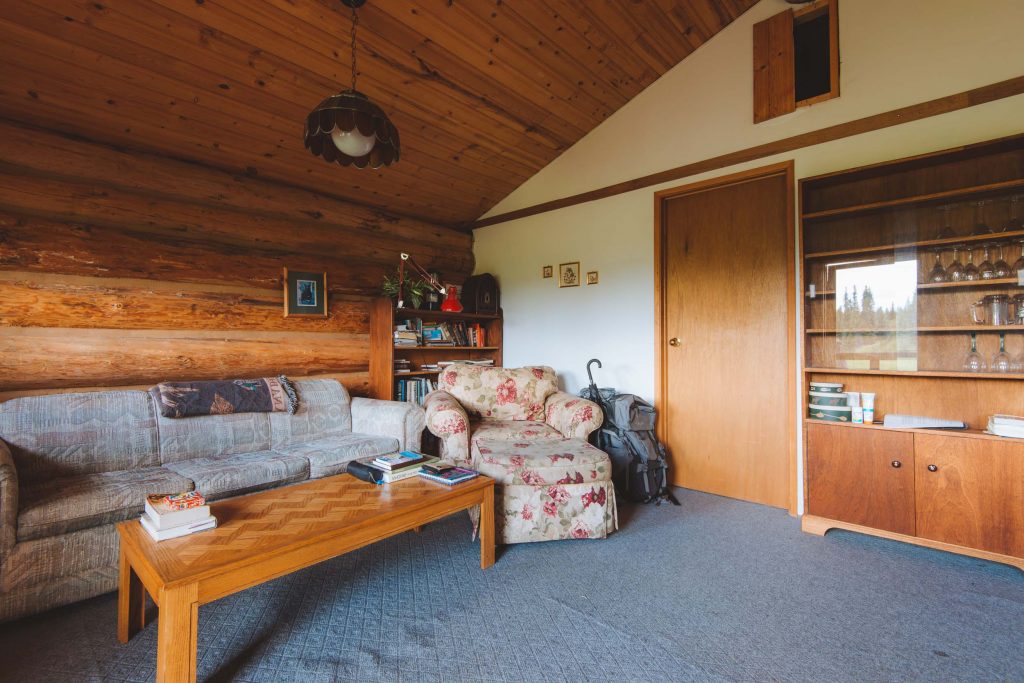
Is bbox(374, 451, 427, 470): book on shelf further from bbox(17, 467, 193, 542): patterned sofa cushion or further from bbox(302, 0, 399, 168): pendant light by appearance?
bbox(302, 0, 399, 168): pendant light

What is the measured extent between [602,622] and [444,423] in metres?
1.39

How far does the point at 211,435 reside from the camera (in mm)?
2744

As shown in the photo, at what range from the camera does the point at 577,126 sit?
13.2 feet

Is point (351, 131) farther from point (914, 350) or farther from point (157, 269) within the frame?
point (914, 350)

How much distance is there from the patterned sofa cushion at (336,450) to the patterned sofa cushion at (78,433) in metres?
0.68

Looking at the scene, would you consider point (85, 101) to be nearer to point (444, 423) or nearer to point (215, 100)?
point (215, 100)

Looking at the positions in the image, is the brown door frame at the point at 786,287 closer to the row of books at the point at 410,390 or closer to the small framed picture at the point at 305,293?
the row of books at the point at 410,390

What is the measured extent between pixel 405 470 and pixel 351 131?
149 centimetres

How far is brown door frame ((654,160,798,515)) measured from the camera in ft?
10.0

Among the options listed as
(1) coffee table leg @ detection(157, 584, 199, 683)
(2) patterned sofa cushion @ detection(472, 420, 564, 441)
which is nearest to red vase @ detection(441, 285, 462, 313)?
(2) patterned sofa cushion @ detection(472, 420, 564, 441)

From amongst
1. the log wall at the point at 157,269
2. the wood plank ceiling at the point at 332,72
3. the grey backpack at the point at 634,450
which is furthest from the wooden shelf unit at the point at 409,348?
the grey backpack at the point at 634,450

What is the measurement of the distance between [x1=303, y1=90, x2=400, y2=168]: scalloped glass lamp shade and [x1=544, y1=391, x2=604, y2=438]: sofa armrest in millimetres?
1796

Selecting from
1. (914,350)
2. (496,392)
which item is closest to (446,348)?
(496,392)

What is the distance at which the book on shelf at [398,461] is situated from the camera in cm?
224
